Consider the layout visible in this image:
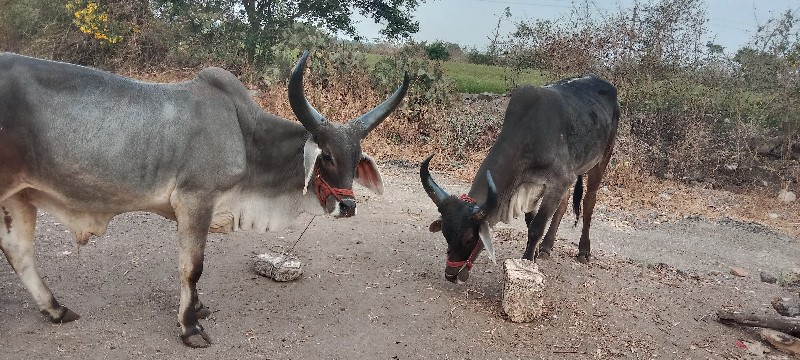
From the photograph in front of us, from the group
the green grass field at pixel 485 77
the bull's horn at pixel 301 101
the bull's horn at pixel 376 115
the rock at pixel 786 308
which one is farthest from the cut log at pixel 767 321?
the green grass field at pixel 485 77

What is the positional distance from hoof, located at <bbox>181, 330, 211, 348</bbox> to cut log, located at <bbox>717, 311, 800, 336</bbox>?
3.53 m

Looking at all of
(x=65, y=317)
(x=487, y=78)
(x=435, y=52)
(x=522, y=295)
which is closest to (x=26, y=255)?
(x=65, y=317)

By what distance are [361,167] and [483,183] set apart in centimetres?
107

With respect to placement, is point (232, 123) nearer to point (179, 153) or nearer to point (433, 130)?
point (179, 153)

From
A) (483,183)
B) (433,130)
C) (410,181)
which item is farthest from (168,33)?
(483,183)

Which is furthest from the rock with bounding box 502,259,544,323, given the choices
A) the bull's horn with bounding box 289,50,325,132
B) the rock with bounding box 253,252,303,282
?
the bull's horn with bounding box 289,50,325,132

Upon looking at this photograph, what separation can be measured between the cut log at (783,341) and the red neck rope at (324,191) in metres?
2.96

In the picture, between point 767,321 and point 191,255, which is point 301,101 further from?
point 767,321

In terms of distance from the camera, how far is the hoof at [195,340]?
343 centimetres

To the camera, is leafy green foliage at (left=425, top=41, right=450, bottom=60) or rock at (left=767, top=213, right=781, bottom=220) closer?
rock at (left=767, top=213, right=781, bottom=220)

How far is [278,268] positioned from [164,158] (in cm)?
137

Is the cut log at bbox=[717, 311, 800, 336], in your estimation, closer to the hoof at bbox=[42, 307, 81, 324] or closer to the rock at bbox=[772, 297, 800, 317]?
the rock at bbox=[772, 297, 800, 317]

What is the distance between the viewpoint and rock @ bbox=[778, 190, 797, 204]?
834cm

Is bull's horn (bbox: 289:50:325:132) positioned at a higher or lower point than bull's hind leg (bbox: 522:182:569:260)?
higher
